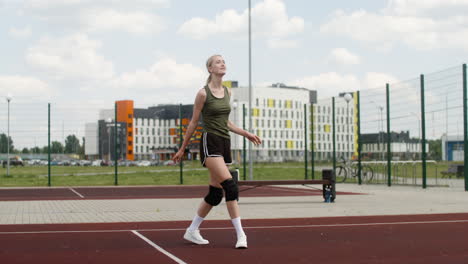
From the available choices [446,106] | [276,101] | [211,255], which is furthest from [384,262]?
[276,101]

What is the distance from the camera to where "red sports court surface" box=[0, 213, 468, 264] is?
18.5 ft

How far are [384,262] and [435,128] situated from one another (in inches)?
577

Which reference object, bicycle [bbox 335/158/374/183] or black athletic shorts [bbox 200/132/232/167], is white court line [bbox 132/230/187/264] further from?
bicycle [bbox 335/158/374/183]

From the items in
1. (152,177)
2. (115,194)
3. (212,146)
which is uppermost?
(212,146)

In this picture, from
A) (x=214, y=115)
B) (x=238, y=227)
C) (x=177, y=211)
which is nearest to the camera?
(x=238, y=227)

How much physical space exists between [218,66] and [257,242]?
185 cm

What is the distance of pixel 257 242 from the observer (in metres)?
6.82

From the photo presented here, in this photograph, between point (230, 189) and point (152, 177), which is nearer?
point (230, 189)

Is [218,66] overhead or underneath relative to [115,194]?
overhead

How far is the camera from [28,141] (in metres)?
22.9

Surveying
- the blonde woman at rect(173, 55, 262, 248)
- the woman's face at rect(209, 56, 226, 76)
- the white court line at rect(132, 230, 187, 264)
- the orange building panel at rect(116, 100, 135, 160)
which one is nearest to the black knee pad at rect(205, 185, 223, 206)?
the blonde woman at rect(173, 55, 262, 248)

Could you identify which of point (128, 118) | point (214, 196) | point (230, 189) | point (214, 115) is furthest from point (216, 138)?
point (128, 118)

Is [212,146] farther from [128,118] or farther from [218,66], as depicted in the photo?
[128,118]

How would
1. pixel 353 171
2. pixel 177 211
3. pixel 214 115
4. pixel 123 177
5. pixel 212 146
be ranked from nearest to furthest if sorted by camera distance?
pixel 212 146 < pixel 214 115 < pixel 177 211 < pixel 353 171 < pixel 123 177
